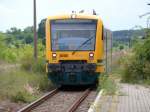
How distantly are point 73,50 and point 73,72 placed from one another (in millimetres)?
903

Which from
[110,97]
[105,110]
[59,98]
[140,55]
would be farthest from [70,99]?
[140,55]

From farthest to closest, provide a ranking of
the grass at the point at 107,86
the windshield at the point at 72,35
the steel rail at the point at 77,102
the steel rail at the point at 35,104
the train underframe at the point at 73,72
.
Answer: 1. the windshield at the point at 72,35
2. the train underframe at the point at 73,72
3. the grass at the point at 107,86
4. the steel rail at the point at 77,102
5. the steel rail at the point at 35,104

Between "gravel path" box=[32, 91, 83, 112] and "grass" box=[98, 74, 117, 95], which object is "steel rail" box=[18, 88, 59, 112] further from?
"grass" box=[98, 74, 117, 95]

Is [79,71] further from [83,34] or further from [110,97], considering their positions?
[110,97]

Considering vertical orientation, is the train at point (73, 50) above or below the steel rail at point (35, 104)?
above

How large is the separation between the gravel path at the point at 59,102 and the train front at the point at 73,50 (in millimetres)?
753

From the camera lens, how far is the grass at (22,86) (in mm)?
18156

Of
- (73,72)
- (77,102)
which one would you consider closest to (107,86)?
(73,72)

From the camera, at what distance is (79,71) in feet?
71.7

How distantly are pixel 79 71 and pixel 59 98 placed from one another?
2.53 meters

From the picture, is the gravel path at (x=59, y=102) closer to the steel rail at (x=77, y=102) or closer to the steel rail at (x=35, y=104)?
the steel rail at (x=35, y=104)

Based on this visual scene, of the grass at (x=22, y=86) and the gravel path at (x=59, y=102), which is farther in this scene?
the grass at (x=22, y=86)

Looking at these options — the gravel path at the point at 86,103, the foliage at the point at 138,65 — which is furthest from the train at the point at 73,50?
the foliage at the point at 138,65

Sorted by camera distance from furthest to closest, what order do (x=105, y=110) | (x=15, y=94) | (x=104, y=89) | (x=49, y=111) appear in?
(x=104, y=89) → (x=15, y=94) → (x=49, y=111) → (x=105, y=110)
